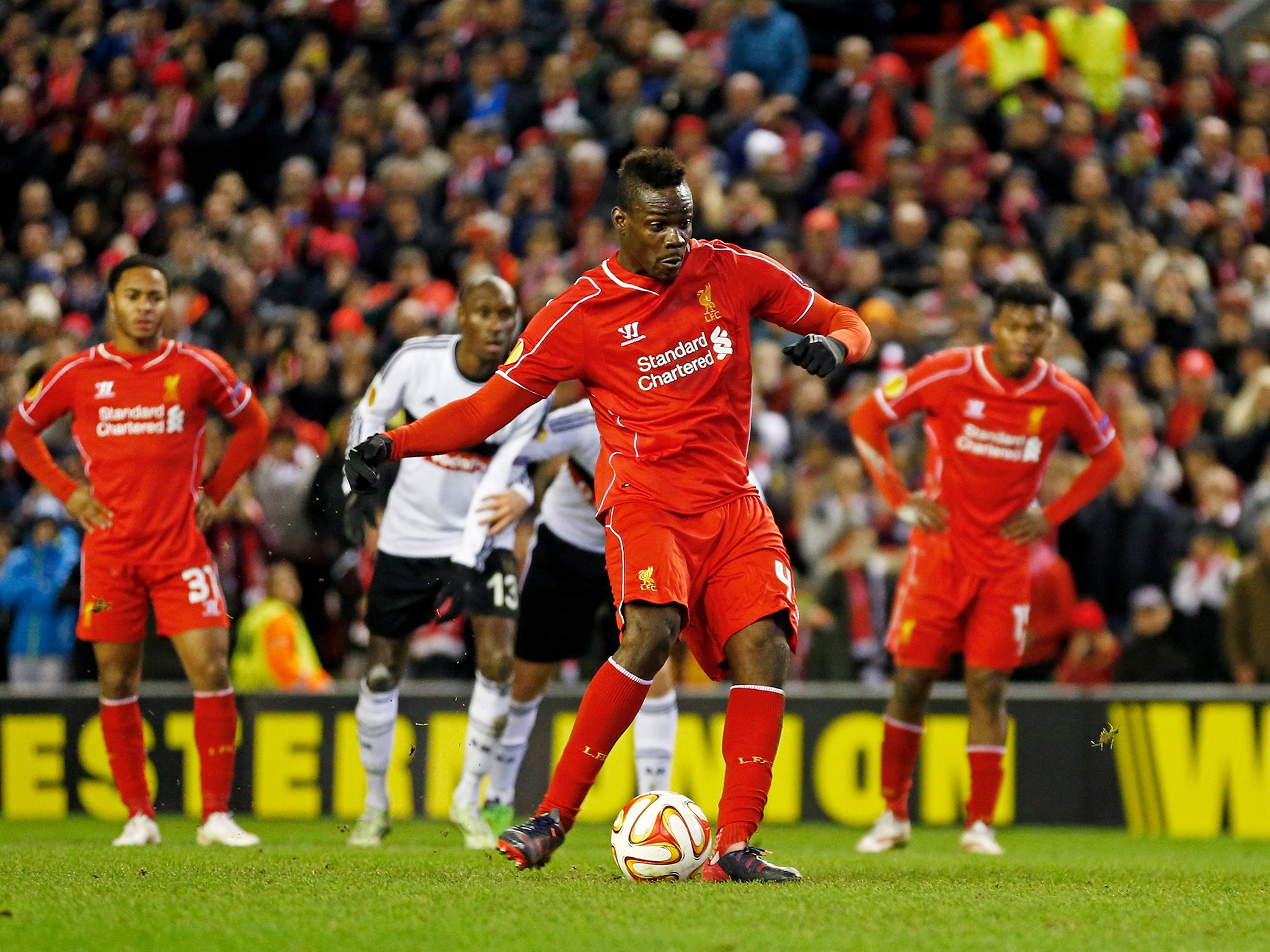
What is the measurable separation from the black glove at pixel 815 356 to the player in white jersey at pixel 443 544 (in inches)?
106

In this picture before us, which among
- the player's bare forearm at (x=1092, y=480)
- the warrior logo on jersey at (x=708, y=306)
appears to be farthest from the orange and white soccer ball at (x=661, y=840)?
the player's bare forearm at (x=1092, y=480)

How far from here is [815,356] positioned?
19.5 feet

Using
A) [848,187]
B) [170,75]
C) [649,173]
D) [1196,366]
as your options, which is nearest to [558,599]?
[649,173]

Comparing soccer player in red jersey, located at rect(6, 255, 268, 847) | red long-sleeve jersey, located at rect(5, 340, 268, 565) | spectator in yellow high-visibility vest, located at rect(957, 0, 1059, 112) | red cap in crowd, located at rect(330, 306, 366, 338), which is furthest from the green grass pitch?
spectator in yellow high-visibility vest, located at rect(957, 0, 1059, 112)

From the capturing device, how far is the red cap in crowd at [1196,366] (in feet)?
45.4

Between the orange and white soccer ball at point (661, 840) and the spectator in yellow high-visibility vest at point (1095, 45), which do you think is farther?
the spectator in yellow high-visibility vest at point (1095, 45)

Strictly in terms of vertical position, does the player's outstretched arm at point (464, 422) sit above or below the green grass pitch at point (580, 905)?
above

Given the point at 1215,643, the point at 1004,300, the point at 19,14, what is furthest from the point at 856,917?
the point at 19,14

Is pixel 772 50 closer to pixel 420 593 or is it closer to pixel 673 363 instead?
A: pixel 420 593

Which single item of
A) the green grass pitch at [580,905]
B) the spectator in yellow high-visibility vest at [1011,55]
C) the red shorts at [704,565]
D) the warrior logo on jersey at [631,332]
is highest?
the spectator in yellow high-visibility vest at [1011,55]

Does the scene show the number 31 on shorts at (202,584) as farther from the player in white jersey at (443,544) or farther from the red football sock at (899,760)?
the red football sock at (899,760)

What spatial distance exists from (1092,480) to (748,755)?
3.53 metres

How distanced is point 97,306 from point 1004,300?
10.1m

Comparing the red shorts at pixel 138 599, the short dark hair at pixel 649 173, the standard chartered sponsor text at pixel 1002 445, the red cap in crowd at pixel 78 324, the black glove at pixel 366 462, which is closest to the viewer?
the black glove at pixel 366 462
